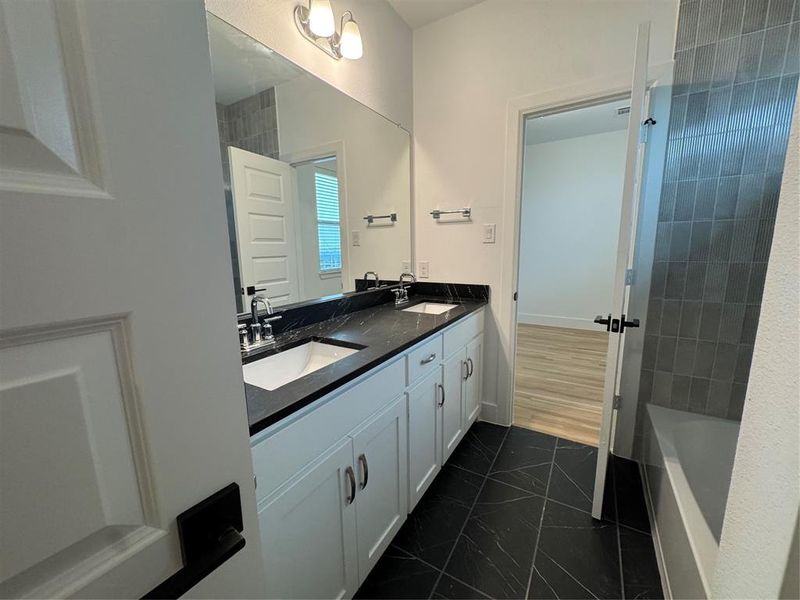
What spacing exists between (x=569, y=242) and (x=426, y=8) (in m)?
3.27

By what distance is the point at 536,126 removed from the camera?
11.9 ft

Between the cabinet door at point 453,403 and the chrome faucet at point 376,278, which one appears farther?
the chrome faucet at point 376,278

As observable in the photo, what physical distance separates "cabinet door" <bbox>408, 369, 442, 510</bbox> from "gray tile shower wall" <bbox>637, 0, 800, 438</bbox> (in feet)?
4.00

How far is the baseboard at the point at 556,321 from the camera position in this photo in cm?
432

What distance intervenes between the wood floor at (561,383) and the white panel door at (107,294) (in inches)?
90.9

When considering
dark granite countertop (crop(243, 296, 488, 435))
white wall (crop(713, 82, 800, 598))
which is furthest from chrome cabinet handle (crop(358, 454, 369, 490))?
white wall (crop(713, 82, 800, 598))

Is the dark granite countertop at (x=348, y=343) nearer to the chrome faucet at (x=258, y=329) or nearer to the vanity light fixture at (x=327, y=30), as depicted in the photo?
the chrome faucet at (x=258, y=329)

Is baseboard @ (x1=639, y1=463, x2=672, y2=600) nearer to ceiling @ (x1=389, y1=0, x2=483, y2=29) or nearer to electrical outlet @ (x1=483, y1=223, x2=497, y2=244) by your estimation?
electrical outlet @ (x1=483, y1=223, x2=497, y2=244)

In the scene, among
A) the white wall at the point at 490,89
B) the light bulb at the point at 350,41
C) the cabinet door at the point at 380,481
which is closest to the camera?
the cabinet door at the point at 380,481

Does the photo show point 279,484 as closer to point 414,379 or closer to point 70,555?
point 70,555

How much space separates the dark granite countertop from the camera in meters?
0.82

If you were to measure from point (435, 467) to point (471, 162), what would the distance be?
1.80 m

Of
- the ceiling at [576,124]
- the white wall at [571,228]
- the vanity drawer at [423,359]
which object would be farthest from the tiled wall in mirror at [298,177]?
the white wall at [571,228]

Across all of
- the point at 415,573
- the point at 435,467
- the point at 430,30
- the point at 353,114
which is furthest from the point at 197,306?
the point at 430,30
